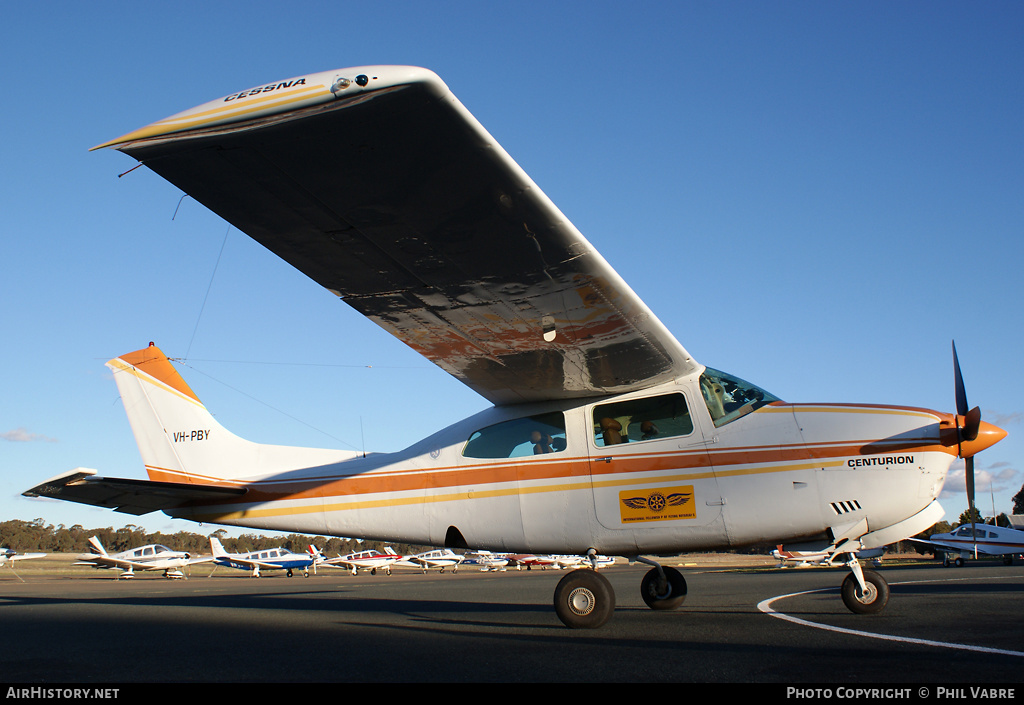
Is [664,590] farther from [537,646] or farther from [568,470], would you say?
[537,646]

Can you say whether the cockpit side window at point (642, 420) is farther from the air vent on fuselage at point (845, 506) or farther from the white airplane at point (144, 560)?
the white airplane at point (144, 560)

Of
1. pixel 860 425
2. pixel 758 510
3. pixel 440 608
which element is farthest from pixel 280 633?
pixel 860 425

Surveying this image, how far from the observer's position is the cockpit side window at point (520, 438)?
737 centimetres

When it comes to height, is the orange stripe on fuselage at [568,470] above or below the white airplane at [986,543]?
above

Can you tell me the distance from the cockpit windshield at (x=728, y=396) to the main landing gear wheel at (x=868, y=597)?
1.95 meters

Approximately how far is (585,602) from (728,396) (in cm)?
256

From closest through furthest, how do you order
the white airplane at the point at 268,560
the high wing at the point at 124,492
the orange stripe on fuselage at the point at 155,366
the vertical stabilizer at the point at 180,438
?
the high wing at the point at 124,492
the vertical stabilizer at the point at 180,438
the orange stripe on fuselage at the point at 155,366
the white airplane at the point at 268,560

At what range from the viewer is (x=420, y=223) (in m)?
4.73

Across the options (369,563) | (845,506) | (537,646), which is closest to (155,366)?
(537,646)

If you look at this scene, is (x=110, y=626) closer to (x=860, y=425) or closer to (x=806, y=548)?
(x=806, y=548)

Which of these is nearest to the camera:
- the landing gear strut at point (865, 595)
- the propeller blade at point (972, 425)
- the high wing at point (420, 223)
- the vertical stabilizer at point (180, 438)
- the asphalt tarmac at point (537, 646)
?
the high wing at point (420, 223)

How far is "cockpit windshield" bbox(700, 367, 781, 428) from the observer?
6855mm

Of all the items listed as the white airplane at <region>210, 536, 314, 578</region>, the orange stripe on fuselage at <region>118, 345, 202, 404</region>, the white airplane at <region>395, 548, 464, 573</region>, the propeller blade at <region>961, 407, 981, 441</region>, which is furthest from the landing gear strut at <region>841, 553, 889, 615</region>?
the white airplane at <region>395, 548, 464, 573</region>

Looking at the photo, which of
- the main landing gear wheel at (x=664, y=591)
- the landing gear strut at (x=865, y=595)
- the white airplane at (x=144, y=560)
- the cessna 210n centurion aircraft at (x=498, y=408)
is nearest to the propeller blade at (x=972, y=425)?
the cessna 210n centurion aircraft at (x=498, y=408)
